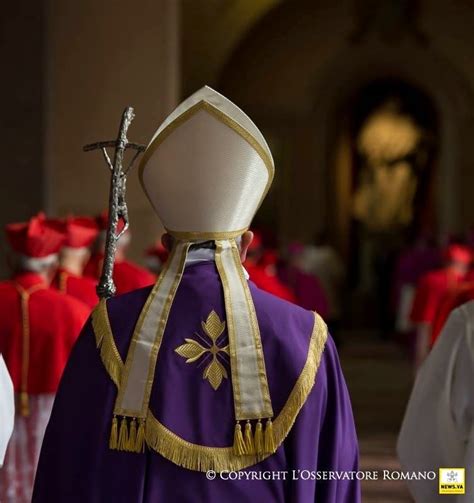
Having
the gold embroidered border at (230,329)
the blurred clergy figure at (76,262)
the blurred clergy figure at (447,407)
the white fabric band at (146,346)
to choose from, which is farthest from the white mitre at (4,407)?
the blurred clergy figure at (76,262)

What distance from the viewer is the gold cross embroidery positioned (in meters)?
3.22

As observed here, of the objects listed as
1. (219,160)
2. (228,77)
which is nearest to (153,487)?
(219,160)

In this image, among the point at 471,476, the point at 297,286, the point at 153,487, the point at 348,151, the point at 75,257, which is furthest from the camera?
the point at 348,151

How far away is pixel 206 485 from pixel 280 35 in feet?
61.2

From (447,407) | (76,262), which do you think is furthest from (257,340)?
(76,262)

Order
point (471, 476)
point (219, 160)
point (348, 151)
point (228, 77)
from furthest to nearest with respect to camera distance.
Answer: point (348, 151), point (228, 77), point (471, 476), point (219, 160)

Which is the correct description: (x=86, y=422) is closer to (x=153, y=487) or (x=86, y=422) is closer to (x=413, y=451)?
(x=153, y=487)

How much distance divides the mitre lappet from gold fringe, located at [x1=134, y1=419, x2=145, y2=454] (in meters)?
0.16

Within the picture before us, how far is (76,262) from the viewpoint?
279 inches

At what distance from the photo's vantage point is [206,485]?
10.3ft

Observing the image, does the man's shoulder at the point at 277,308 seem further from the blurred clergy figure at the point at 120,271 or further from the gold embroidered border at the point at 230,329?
the blurred clergy figure at the point at 120,271

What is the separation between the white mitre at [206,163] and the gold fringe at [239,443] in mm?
525

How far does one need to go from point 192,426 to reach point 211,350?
0.20m

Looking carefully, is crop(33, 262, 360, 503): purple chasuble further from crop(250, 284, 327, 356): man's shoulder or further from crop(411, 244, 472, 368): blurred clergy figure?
crop(411, 244, 472, 368): blurred clergy figure
